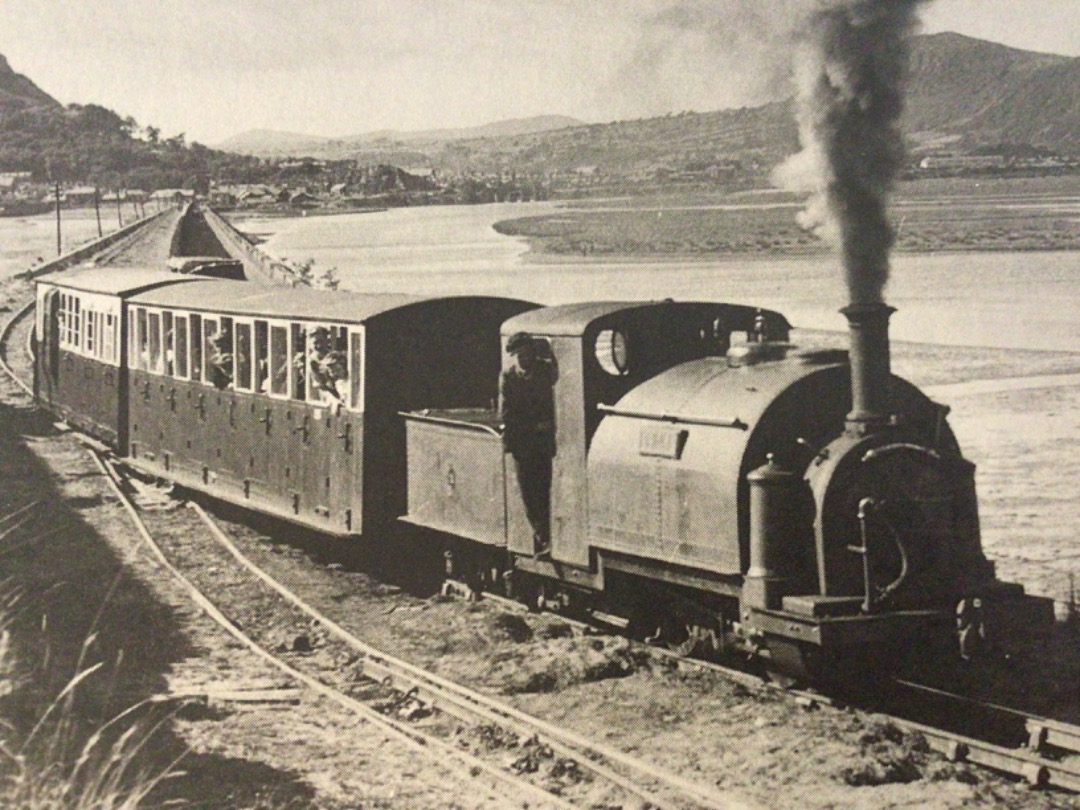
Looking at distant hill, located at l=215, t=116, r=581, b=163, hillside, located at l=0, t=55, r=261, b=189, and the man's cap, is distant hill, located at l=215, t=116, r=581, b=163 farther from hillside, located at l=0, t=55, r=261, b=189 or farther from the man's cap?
the man's cap

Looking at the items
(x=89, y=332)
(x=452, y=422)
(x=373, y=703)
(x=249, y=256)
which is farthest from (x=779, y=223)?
(x=373, y=703)

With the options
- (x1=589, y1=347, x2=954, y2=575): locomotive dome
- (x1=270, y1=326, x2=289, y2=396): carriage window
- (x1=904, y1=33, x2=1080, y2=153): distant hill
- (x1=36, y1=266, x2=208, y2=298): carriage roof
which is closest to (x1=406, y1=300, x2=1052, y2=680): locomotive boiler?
(x1=589, y1=347, x2=954, y2=575): locomotive dome

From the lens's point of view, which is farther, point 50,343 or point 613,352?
point 50,343

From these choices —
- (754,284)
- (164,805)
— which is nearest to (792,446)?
(164,805)

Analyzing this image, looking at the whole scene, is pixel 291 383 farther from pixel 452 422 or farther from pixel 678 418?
pixel 678 418

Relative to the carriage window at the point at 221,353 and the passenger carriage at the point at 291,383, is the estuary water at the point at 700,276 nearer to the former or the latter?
the passenger carriage at the point at 291,383
